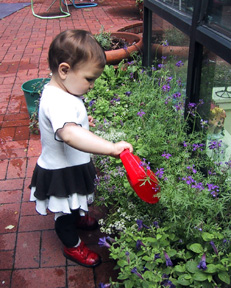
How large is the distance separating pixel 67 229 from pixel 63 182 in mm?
343

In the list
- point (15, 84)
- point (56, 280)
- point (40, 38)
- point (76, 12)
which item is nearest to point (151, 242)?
point (56, 280)

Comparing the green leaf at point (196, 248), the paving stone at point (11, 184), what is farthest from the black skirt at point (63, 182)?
→ the paving stone at point (11, 184)

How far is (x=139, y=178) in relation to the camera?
1.71 m

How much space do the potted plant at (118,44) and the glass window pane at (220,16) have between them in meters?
2.06

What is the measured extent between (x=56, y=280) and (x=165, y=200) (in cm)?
85

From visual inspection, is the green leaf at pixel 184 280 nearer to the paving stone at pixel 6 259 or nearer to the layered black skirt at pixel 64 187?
the layered black skirt at pixel 64 187

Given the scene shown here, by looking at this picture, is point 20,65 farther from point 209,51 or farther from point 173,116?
point 209,51

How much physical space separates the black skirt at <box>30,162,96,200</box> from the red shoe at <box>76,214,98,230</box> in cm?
46

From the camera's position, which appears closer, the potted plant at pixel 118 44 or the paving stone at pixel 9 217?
the paving stone at pixel 9 217

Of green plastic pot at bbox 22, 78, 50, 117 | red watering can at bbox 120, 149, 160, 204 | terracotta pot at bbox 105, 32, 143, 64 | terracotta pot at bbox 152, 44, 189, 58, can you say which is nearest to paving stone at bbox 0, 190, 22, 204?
green plastic pot at bbox 22, 78, 50, 117

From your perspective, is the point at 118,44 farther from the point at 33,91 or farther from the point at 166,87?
the point at 166,87

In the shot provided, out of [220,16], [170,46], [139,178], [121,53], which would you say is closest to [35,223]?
[139,178]

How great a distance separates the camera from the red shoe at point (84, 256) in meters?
2.10

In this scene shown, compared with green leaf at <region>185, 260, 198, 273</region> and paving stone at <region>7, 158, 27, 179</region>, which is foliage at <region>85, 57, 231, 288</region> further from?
paving stone at <region>7, 158, 27, 179</region>
